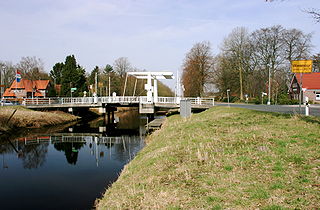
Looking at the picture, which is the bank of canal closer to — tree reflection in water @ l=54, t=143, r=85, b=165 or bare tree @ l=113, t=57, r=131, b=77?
tree reflection in water @ l=54, t=143, r=85, b=165

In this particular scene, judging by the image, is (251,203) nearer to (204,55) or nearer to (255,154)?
(255,154)

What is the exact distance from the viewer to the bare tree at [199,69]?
45281mm

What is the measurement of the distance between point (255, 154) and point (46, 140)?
1845 centimetres

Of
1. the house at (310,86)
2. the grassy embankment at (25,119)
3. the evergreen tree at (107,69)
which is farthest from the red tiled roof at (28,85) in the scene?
the house at (310,86)

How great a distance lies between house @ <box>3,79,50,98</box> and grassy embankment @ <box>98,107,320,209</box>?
54.0m

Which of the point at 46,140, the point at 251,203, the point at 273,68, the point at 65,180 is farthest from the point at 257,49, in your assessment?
the point at 251,203

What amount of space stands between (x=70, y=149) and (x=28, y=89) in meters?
47.8

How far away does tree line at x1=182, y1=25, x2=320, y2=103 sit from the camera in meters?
41.4

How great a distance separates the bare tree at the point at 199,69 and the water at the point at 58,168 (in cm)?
2511

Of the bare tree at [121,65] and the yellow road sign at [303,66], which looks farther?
the bare tree at [121,65]

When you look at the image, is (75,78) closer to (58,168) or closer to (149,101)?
(149,101)

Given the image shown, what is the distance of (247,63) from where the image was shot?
45.4 metres

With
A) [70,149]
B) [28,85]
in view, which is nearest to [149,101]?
[70,149]

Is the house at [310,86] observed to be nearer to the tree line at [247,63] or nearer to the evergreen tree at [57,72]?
the tree line at [247,63]
